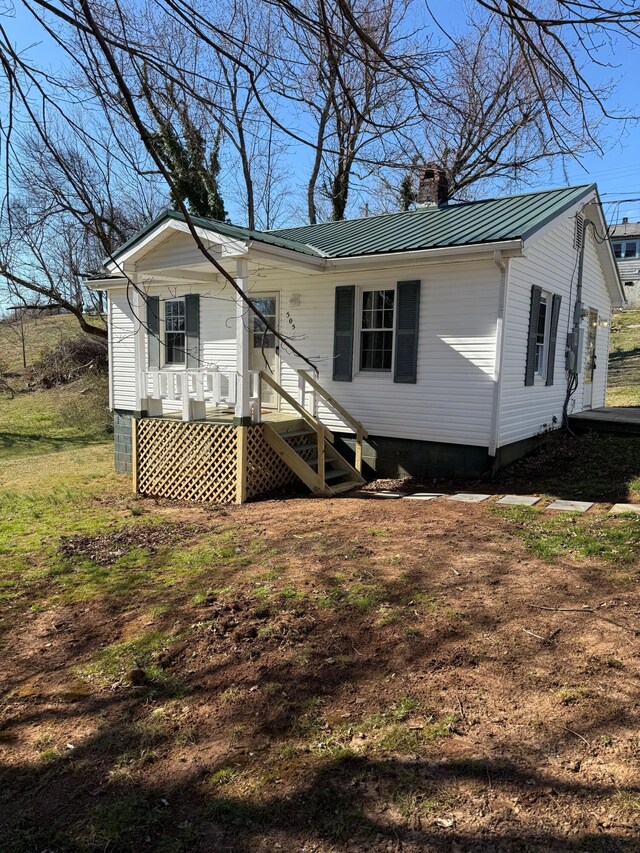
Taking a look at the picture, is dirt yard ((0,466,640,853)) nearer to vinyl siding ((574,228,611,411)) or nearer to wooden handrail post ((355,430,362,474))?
wooden handrail post ((355,430,362,474))

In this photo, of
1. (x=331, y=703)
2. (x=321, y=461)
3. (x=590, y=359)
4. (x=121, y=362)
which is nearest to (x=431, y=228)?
(x=321, y=461)

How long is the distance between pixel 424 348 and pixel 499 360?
3.97 ft

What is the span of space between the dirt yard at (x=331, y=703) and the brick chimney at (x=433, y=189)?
313 inches

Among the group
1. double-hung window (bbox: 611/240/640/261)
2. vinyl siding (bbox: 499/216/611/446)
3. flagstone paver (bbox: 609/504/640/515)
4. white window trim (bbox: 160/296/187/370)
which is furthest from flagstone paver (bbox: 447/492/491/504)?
double-hung window (bbox: 611/240/640/261)

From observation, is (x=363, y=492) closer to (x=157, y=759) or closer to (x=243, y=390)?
(x=243, y=390)

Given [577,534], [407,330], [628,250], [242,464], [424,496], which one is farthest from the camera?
[628,250]

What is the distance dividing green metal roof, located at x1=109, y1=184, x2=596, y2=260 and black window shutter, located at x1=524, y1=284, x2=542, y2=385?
121 cm

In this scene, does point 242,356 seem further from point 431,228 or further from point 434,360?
point 431,228

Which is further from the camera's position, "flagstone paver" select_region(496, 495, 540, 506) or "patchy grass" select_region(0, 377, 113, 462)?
"patchy grass" select_region(0, 377, 113, 462)

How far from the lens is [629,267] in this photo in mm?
45750

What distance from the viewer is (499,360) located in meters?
8.62

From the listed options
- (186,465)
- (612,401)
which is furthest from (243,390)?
(612,401)

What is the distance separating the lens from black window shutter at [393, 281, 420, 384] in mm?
9312

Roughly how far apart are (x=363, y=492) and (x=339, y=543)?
10.3 feet
